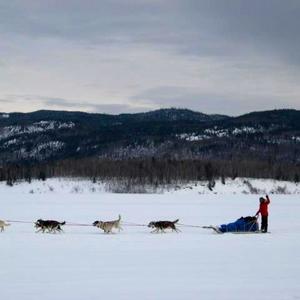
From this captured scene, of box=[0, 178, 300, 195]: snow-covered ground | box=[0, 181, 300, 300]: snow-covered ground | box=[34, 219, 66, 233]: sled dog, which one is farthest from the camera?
box=[0, 178, 300, 195]: snow-covered ground

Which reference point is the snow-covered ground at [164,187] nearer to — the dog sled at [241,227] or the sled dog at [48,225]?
the dog sled at [241,227]

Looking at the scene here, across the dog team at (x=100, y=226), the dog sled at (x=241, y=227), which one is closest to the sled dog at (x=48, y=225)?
the dog team at (x=100, y=226)

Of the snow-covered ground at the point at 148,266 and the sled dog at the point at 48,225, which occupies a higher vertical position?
the sled dog at the point at 48,225

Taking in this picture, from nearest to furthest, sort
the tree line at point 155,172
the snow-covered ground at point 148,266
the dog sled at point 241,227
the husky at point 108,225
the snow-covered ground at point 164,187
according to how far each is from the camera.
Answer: the snow-covered ground at point 148,266 → the husky at point 108,225 → the dog sled at point 241,227 → the snow-covered ground at point 164,187 → the tree line at point 155,172

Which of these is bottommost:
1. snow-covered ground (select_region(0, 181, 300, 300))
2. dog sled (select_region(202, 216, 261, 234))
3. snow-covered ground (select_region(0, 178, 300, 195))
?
snow-covered ground (select_region(0, 178, 300, 195))

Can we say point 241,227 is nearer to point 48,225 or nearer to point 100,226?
point 100,226

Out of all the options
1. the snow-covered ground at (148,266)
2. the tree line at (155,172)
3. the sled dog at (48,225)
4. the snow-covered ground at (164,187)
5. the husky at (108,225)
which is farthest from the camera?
the tree line at (155,172)

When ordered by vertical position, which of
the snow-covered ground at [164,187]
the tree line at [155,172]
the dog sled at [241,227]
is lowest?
the snow-covered ground at [164,187]

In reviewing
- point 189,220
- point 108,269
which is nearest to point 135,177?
point 189,220

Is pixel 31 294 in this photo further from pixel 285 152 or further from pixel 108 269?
pixel 285 152

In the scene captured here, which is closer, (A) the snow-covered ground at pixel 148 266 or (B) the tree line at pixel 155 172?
(A) the snow-covered ground at pixel 148 266

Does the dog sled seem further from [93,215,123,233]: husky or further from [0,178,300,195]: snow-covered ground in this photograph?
[0,178,300,195]: snow-covered ground

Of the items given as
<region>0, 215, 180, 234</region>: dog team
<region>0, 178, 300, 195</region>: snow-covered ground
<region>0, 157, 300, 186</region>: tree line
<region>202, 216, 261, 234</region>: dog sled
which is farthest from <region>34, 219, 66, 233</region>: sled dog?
<region>0, 157, 300, 186</region>: tree line

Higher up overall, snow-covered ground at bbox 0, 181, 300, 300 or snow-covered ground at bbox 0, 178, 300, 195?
snow-covered ground at bbox 0, 181, 300, 300
